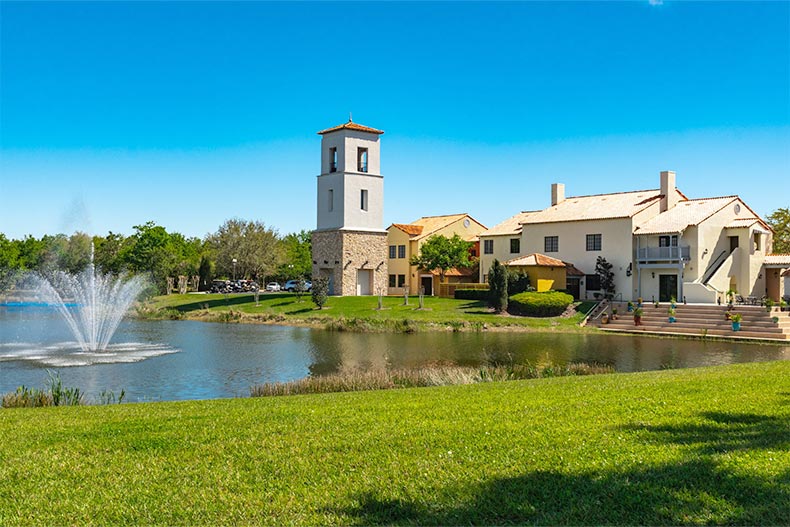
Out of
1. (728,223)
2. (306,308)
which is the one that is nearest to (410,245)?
(306,308)

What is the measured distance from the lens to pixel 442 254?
55.2m

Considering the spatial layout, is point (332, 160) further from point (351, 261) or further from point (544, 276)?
point (544, 276)

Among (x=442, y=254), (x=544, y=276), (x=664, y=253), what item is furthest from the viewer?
(x=442, y=254)

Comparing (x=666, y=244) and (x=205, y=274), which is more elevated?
(x=666, y=244)

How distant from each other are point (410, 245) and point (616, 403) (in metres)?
51.1

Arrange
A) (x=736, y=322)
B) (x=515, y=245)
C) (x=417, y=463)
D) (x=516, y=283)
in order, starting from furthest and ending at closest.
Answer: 1. (x=515, y=245)
2. (x=516, y=283)
3. (x=736, y=322)
4. (x=417, y=463)

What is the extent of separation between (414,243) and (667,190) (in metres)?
21.3

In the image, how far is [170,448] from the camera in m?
8.67

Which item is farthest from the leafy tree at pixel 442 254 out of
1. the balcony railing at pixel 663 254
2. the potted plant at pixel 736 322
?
the potted plant at pixel 736 322

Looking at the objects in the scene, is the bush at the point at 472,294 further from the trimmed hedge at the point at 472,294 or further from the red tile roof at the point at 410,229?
the red tile roof at the point at 410,229

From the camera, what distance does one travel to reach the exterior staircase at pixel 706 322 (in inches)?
1366

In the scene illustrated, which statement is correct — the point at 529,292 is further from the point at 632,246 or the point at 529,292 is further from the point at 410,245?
the point at 410,245

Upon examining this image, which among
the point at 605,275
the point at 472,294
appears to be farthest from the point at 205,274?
the point at 605,275

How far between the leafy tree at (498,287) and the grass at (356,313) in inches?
33.2
